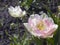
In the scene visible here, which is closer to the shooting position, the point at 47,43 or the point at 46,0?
the point at 47,43

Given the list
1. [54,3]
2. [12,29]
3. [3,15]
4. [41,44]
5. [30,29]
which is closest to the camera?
[30,29]

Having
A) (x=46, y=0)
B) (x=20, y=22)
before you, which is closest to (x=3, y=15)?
(x=20, y=22)

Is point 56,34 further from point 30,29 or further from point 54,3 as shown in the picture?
point 54,3

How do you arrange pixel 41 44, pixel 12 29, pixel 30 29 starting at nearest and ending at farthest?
pixel 30 29 < pixel 41 44 < pixel 12 29

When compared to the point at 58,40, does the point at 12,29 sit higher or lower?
lower

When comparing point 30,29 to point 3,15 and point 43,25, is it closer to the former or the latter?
point 43,25

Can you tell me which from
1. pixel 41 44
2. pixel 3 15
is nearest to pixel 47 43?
pixel 41 44

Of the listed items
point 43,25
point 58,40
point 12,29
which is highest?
point 43,25
